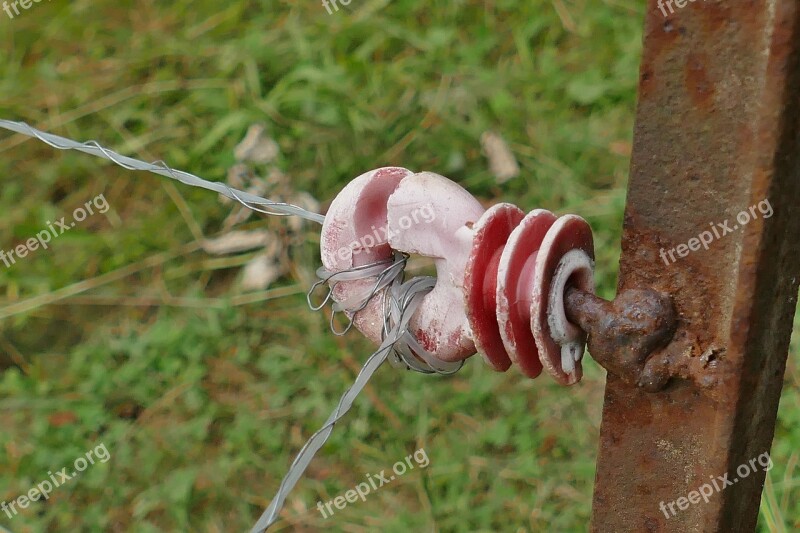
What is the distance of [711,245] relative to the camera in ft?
2.17

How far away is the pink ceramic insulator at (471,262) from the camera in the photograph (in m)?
0.71

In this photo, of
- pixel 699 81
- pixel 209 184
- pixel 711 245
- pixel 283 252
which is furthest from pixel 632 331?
pixel 283 252

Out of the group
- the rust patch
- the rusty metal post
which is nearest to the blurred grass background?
the rusty metal post

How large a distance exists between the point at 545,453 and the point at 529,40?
1442 mm

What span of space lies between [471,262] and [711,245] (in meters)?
0.19

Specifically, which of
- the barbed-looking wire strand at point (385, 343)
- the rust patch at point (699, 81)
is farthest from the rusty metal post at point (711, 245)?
the barbed-looking wire strand at point (385, 343)

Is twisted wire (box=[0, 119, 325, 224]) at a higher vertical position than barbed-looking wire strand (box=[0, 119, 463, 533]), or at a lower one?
higher

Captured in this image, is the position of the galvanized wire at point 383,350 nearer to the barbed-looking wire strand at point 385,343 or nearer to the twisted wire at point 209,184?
the barbed-looking wire strand at point 385,343

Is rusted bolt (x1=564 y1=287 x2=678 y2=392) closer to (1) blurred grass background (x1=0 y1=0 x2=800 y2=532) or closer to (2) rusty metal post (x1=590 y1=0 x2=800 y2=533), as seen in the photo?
(2) rusty metal post (x1=590 y1=0 x2=800 y2=533)

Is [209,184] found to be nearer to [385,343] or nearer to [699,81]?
[385,343]

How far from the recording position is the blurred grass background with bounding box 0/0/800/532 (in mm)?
1840

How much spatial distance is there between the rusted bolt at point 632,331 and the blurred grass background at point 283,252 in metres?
1.00

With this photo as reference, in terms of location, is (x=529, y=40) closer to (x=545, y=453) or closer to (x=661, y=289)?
(x=545, y=453)

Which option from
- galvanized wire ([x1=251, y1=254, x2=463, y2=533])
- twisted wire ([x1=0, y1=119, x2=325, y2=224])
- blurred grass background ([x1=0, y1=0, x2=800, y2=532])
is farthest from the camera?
blurred grass background ([x1=0, y1=0, x2=800, y2=532])
